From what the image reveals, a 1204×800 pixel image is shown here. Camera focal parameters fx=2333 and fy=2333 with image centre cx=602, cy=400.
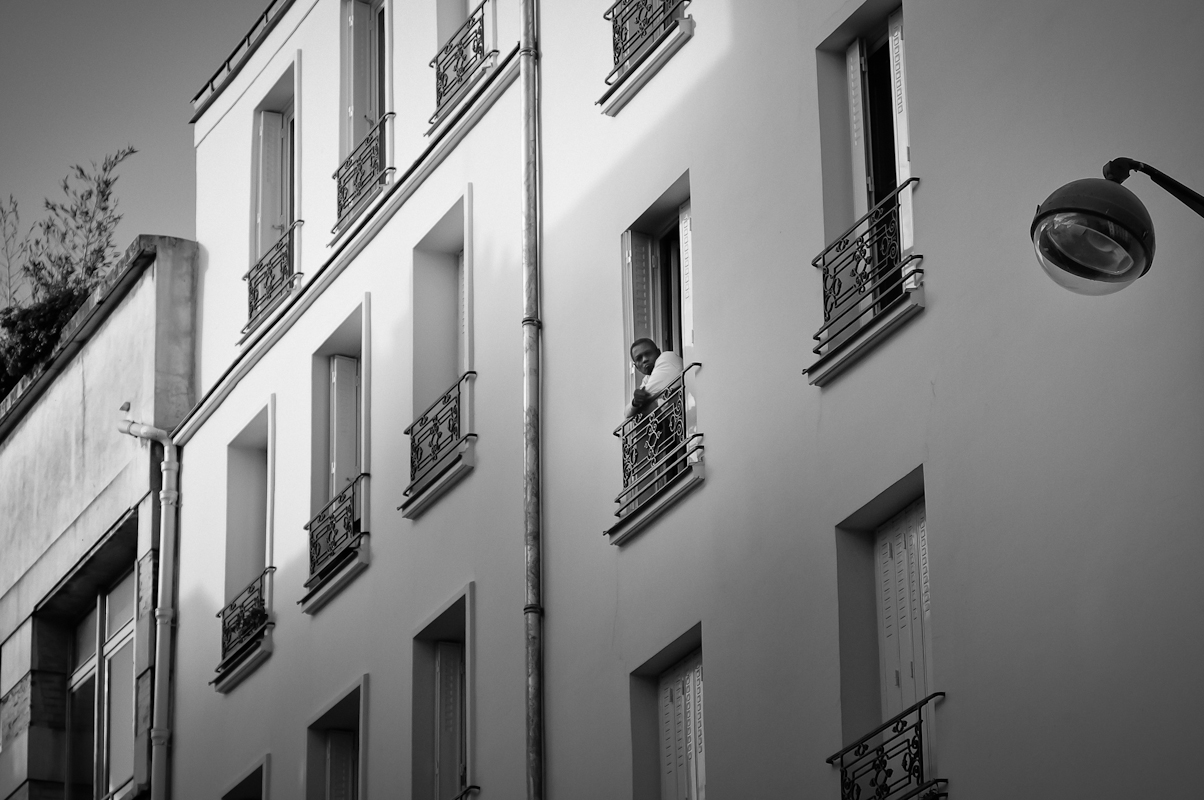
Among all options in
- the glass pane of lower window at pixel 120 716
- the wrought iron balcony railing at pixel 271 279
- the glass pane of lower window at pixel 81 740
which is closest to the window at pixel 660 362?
the wrought iron balcony railing at pixel 271 279

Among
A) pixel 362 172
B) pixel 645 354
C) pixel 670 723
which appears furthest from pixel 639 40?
pixel 362 172

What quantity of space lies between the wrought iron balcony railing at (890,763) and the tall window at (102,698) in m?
12.1

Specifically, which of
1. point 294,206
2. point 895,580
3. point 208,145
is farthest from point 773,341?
point 208,145

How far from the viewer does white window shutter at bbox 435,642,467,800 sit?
1625 centimetres

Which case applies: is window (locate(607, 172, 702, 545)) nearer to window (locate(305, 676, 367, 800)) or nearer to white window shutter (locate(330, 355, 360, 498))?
window (locate(305, 676, 367, 800))

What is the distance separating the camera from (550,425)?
15.2 m

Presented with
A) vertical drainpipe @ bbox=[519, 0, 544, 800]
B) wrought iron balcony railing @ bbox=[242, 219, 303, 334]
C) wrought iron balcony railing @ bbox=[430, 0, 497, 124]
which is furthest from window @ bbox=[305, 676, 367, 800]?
wrought iron balcony railing @ bbox=[430, 0, 497, 124]

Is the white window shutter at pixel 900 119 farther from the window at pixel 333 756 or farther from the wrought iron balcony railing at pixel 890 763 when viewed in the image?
the window at pixel 333 756

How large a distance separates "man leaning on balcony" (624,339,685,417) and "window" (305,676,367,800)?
4.71 metres

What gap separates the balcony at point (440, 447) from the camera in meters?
16.3

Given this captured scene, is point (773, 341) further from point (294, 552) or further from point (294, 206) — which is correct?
point (294, 206)

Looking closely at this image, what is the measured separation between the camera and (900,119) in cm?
1273

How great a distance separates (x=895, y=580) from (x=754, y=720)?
1.17 meters

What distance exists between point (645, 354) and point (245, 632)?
21.2 feet
